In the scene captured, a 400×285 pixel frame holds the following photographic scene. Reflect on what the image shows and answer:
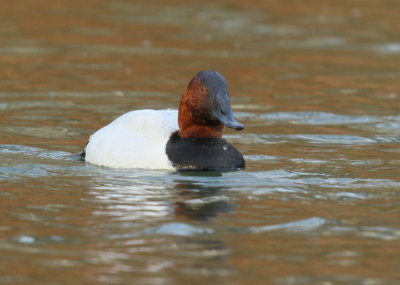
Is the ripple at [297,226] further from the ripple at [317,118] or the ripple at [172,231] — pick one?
the ripple at [317,118]

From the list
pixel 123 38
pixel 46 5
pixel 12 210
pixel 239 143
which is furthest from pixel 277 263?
pixel 46 5

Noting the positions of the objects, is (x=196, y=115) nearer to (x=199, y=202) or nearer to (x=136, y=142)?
(x=136, y=142)

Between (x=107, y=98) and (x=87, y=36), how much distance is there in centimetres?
522

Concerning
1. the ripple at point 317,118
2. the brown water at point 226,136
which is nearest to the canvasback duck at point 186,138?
the brown water at point 226,136

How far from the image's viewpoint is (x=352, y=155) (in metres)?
11.1

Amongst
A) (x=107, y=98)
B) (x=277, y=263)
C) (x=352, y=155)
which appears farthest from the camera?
(x=107, y=98)

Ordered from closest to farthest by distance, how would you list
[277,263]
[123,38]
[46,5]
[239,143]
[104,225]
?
[277,263] → [104,225] → [239,143] → [123,38] → [46,5]

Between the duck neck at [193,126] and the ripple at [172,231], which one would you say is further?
the duck neck at [193,126]

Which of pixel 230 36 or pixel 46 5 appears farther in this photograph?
pixel 46 5

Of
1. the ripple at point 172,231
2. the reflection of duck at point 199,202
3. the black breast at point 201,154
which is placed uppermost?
the black breast at point 201,154

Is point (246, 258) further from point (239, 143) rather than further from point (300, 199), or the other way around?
point (239, 143)

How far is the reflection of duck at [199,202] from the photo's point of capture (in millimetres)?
8414

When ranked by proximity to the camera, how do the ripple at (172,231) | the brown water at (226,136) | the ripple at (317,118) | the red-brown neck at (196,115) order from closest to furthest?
the brown water at (226,136)
the ripple at (172,231)
the red-brown neck at (196,115)
the ripple at (317,118)

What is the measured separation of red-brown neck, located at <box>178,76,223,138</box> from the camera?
10.1 meters
